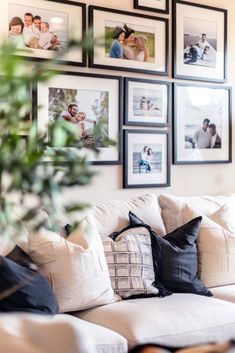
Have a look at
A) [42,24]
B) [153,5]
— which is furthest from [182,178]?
[42,24]

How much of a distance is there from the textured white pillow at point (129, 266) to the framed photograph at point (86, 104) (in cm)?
57

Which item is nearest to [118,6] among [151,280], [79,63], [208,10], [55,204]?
[79,63]

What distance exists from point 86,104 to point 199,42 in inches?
41.1

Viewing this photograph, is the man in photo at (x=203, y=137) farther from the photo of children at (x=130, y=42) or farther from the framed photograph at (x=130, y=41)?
the photo of children at (x=130, y=42)

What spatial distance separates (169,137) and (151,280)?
3.97ft

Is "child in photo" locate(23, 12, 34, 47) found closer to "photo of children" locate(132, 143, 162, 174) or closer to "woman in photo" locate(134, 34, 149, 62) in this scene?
"woman in photo" locate(134, 34, 149, 62)

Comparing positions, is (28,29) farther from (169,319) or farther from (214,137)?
(169,319)

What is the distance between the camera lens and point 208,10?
157 inches

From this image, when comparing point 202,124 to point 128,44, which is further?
point 202,124

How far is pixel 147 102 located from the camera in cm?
368

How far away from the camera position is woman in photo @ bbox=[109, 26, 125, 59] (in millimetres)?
3525

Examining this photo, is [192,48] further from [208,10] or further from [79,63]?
[79,63]

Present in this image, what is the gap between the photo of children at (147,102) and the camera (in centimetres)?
363

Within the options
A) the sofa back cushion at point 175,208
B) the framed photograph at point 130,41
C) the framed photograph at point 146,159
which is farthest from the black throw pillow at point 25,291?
the framed photograph at point 130,41
